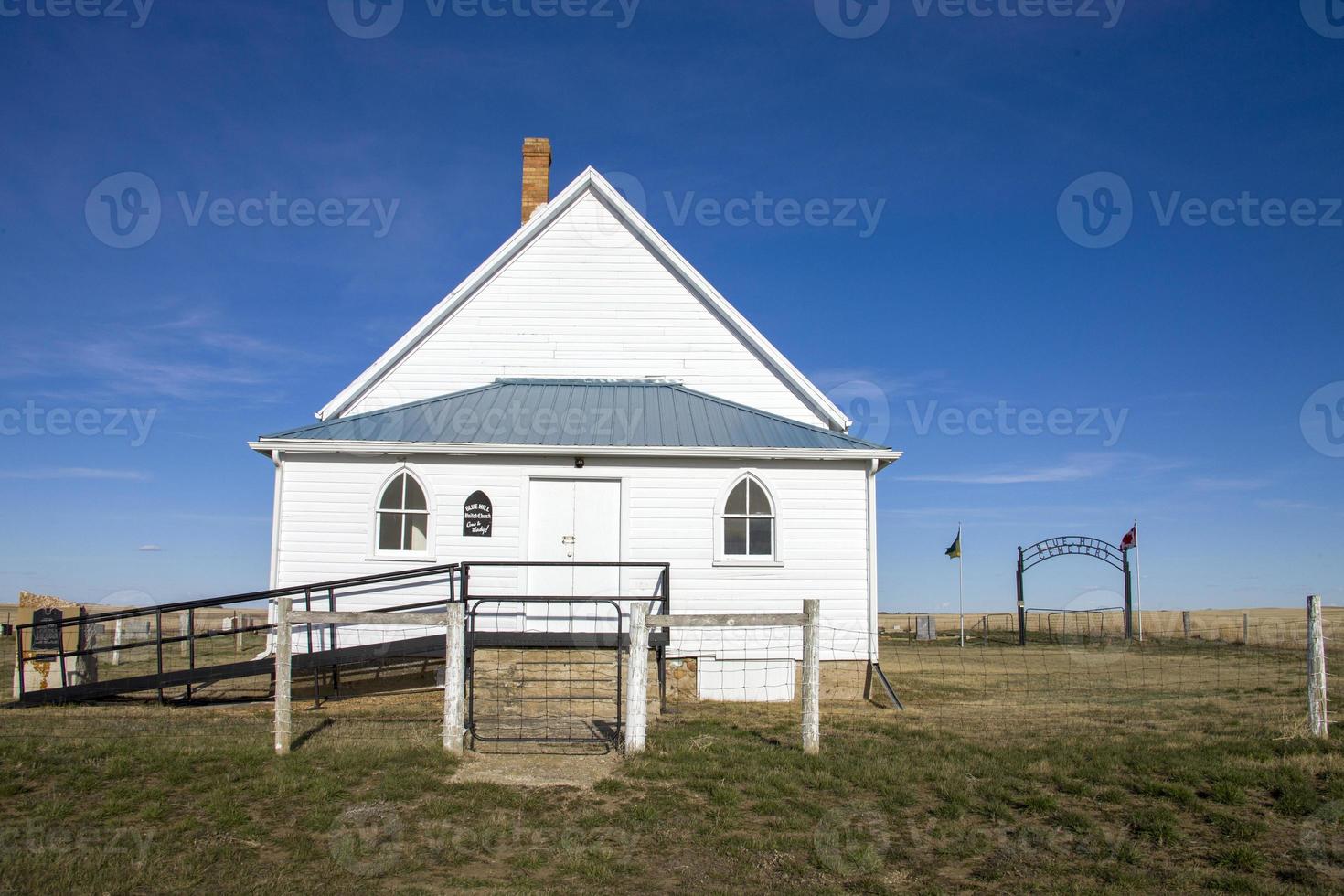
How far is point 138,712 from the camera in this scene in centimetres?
1333

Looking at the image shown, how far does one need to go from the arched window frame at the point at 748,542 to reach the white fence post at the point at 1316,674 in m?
7.26

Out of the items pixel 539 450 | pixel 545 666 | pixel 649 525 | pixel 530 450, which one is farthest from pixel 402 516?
pixel 649 525

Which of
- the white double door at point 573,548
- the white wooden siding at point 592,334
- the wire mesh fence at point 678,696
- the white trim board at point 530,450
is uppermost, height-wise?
the white wooden siding at point 592,334

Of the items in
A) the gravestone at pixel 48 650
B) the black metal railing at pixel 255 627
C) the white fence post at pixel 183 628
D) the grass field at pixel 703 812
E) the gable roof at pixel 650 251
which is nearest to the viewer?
the grass field at pixel 703 812

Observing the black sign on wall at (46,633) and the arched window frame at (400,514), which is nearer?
the arched window frame at (400,514)

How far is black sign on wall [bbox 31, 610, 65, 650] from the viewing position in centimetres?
1581

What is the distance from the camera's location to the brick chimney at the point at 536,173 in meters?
20.4

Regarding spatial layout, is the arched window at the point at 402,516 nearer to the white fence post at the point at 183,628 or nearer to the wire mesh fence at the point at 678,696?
the wire mesh fence at the point at 678,696

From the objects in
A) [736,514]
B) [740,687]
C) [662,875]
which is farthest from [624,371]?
[662,875]

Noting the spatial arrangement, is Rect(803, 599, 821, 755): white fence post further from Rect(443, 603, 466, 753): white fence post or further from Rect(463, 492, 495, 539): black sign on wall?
Rect(463, 492, 495, 539): black sign on wall

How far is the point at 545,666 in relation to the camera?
14.5m

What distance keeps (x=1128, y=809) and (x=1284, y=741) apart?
327 centimetres

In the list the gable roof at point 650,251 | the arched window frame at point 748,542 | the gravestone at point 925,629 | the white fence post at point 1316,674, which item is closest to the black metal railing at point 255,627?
the arched window frame at point 748,542

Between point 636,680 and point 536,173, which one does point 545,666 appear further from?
point 536,173
